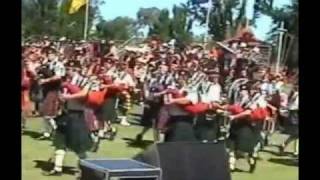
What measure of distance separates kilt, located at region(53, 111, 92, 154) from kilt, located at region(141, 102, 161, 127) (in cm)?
21

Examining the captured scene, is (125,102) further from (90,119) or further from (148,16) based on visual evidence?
(148,16)

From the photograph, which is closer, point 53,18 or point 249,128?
point 53,18

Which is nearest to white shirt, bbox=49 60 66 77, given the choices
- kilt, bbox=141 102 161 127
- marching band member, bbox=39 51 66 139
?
marching band member, bbox=39 51 66 139

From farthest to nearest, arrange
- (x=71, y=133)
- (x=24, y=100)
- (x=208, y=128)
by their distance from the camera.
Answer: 1. (x=208, y=128)
2. (x=71, y=133)
3. (x=24, y=100)

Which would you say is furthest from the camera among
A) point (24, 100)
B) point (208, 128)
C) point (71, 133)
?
point (208, 128)

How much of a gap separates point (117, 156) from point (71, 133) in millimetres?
180

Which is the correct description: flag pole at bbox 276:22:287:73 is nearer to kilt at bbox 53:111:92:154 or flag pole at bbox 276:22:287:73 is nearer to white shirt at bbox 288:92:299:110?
white shirt at bbox 288:92:299:110

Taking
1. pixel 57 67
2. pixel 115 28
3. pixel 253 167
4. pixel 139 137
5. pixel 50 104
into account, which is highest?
pixel 115 28

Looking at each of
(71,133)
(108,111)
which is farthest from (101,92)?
(71,133)

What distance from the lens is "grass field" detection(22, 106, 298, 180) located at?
342cm

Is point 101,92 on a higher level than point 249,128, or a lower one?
higher

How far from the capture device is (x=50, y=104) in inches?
136
